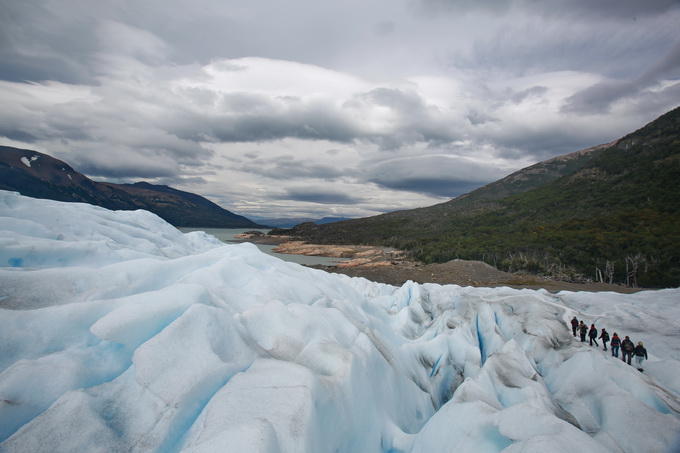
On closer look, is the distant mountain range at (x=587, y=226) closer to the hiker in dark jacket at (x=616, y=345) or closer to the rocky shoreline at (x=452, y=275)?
the rocky shoreline at (x=452, y=275)

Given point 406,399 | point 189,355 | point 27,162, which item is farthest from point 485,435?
point 27,162

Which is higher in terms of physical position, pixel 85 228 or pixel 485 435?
pixel 85 228

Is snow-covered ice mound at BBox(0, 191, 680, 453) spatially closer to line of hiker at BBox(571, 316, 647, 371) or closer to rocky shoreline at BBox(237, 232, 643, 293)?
line of hiker at BBox(571, 316, 647, 371)

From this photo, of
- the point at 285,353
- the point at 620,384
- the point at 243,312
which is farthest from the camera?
the point at 620,384

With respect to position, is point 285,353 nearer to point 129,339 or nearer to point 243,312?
point 243,312

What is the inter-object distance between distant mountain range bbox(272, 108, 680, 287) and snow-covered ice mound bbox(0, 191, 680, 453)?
111 ft

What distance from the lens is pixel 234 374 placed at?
429 centimetres

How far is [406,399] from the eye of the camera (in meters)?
6.99

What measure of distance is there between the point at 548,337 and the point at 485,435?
29.4 feet

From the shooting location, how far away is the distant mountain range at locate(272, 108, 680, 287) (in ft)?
114

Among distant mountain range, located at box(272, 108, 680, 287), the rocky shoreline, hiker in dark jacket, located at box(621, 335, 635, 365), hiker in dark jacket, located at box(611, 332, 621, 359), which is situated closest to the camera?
hiker in dark jacket, located at box(621, 335, 635, 365)

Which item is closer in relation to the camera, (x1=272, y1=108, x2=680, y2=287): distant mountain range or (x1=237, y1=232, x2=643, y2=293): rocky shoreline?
(x1=237, y1=232, x2=643, y2=293): rocky shoreline

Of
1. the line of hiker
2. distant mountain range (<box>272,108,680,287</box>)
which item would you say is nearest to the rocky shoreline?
distant mountain range (<box>272,108,680,287</box>)

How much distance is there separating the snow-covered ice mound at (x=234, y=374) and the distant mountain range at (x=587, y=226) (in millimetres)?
33924
